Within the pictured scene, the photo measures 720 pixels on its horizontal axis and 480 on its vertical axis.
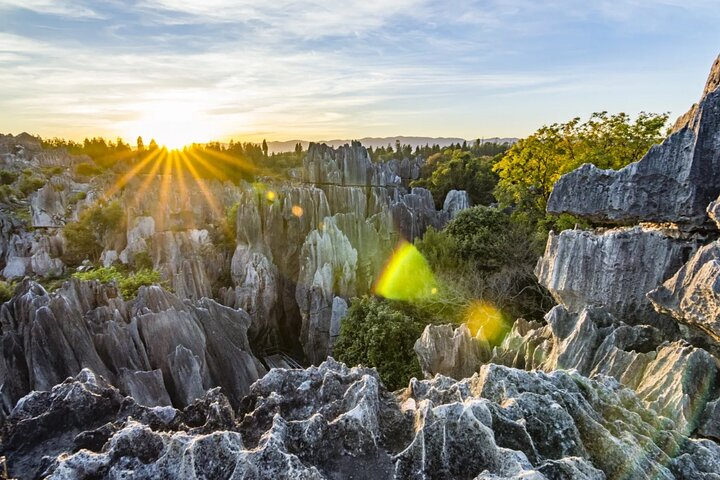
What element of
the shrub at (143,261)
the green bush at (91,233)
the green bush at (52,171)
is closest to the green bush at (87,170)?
the green bush at (52,171)

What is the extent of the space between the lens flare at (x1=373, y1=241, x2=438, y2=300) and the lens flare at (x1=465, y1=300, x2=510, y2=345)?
198 cm

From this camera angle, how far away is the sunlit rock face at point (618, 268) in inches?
341

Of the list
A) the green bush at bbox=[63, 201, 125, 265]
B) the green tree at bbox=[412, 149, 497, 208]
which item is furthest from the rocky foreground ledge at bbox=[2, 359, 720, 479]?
the green tree at bbox=[412, 149, 497, 208]

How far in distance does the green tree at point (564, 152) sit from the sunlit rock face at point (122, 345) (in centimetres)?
1433

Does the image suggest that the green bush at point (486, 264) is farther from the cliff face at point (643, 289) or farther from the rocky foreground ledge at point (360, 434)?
the rocky foreground ledge at point (360, 434)

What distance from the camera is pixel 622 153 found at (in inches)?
696

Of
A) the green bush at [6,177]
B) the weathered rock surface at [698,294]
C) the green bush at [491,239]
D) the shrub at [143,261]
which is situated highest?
the green bush at [6,177]

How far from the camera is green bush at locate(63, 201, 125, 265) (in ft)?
90.8

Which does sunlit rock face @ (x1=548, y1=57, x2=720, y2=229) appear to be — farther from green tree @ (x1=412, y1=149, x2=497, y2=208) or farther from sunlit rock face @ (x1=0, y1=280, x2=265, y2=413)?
green tree @ (x1=412, y1=149, x2=497, y2=208)

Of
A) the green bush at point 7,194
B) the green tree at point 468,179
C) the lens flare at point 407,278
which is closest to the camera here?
the lens flare at point 407,278

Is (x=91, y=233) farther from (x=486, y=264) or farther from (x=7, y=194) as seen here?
(x=7, y=194)

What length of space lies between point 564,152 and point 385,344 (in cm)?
1421

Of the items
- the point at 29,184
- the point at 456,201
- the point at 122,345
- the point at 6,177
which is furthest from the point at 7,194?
the point at 122,345

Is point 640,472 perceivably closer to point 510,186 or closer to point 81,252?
point 510,186
